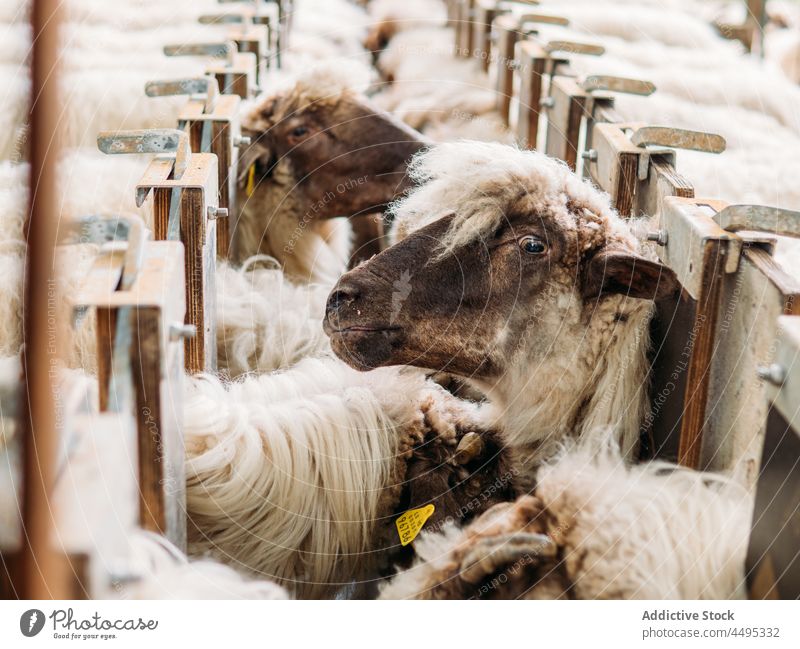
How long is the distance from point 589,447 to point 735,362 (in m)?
0.28

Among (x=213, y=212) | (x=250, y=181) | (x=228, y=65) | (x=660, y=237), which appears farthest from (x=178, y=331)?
(x=228, y=65)

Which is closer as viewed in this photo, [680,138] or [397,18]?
[680,138]

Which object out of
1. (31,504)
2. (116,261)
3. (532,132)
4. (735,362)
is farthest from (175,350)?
(532,132)

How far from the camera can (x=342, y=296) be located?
1.71 m

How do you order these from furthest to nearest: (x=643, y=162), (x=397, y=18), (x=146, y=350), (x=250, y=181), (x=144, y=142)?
(x=397, y=18), (x=250, y=181), (x=643, y=162), (x=144, y=142), (x=146, y=350)

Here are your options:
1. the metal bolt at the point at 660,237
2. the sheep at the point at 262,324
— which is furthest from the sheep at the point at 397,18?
the metal bolt at the point at 660,237

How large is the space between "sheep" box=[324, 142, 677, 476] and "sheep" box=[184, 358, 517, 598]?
0.37 feet

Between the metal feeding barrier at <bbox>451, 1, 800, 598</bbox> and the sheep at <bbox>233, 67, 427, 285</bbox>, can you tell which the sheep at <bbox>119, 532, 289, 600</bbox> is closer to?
the metal feeding barrier at <bbox>451, 1, 800, 598</bbox>

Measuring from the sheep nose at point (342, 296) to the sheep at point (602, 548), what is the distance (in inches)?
18.6

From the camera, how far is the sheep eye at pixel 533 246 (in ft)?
5.51

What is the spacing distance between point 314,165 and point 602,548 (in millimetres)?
1854

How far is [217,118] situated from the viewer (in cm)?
221

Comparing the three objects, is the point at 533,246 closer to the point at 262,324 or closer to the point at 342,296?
the point at 342,296
